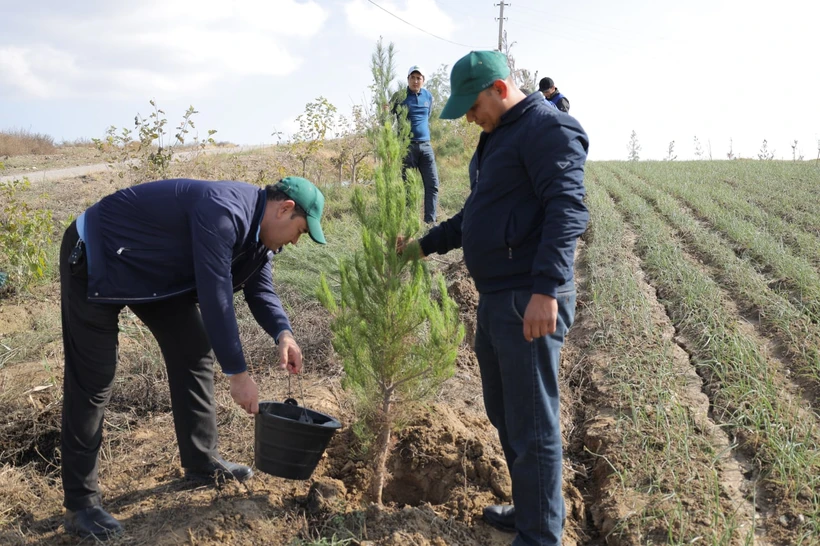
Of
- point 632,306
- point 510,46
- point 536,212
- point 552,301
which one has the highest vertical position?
point 510,46

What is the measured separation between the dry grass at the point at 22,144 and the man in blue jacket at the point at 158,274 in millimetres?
21806

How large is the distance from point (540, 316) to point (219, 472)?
70.8 inches

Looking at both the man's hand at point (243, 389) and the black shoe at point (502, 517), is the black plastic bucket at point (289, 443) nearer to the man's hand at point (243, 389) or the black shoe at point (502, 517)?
the man's hand at point (243, 389)

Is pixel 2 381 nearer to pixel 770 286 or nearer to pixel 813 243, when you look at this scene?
pixel 770 286

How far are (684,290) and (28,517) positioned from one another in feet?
16.7

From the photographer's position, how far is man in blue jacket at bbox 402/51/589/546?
86.0 inches

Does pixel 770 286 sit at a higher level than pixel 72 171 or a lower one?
lower

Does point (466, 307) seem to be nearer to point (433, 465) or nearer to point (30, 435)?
point (433, 465)

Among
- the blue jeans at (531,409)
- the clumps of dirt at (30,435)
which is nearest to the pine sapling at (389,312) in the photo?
the blue jeans at (531,409)

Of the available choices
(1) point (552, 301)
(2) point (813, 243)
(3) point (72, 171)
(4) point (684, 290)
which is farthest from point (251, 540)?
(3) point (72, 171)

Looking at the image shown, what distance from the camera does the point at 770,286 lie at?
6.09 meters

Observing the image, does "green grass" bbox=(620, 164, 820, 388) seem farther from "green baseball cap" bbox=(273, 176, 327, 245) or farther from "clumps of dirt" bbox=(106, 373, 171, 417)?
"clumps of dirt" bbox=(106, 373, 171, 417)

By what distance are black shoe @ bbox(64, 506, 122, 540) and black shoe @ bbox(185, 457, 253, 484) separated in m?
0.41

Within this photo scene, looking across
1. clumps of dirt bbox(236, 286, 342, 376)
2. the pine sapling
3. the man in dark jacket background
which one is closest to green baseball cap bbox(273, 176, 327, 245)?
the pine sapling
